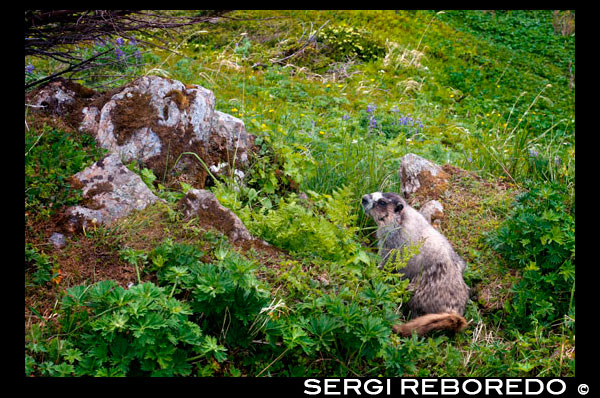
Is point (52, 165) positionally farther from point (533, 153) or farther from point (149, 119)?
point (533, 153)

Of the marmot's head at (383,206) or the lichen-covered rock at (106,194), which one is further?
A: the marmot's head at (383,206)

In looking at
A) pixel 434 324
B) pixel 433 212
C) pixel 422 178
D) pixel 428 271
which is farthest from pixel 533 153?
pixel 434 324

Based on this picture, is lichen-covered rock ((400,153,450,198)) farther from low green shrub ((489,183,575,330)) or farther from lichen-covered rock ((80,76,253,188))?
lichen-covered rock ((80,76,253,188))

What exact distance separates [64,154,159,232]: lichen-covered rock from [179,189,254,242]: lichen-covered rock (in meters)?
0.30

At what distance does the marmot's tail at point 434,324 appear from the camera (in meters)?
4.33

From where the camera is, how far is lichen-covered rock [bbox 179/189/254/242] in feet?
14.2

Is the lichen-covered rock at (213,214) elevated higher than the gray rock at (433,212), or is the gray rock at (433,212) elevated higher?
the lichen-covered rock at (213,214)

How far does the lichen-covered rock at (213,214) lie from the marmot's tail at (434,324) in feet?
5.08

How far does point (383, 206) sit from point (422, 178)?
107 centimetres

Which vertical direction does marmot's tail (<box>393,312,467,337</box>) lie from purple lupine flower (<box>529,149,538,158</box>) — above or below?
below

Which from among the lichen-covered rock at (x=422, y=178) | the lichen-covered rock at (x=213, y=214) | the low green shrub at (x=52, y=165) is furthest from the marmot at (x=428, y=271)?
the low green shrub at (x=52, y=165)

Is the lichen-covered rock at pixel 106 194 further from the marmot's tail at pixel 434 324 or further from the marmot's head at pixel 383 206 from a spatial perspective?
the marmot's head at pixel 383 206

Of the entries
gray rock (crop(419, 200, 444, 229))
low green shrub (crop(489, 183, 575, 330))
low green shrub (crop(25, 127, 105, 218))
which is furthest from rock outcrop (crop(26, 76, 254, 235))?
low green shrub (crop(489, 183, 575, 330))
